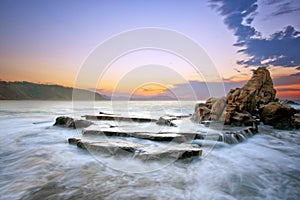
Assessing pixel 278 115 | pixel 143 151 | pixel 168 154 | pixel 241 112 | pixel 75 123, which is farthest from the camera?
pixel 278 115

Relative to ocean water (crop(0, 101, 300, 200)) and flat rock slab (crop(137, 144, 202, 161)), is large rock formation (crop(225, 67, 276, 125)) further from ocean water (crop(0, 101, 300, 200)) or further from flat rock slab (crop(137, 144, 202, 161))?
flat rock slab (crop(137, 144, 202, 161))

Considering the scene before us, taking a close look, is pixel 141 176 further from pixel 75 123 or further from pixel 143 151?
pixel 75 123

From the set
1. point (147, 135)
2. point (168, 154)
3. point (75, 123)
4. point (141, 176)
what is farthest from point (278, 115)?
point (75, 123)

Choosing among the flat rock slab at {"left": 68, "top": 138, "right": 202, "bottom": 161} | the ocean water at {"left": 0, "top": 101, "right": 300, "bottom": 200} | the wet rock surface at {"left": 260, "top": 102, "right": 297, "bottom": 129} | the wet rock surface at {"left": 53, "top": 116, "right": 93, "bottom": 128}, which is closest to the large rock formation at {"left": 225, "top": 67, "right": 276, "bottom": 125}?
the wet rock surface at {"left": 260, "top": 102, "right": 297, "bottom": 129}

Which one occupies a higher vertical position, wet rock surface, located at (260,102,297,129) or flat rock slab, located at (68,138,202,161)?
wet rock surface, located at (260,102,297,129)

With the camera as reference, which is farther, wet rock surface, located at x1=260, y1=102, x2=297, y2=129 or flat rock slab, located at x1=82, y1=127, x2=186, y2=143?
wet rock surface, located at x1=260, y1=102, x2=297, y2=129

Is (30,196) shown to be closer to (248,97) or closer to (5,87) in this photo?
(248,97)

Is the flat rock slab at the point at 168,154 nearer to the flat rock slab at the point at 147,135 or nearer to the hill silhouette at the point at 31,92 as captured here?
the flat rock slab at the point at 147,135

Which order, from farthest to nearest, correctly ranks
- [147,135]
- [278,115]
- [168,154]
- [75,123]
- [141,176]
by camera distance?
[278,115], [75,123], [147,135], [168,154], [141,176]

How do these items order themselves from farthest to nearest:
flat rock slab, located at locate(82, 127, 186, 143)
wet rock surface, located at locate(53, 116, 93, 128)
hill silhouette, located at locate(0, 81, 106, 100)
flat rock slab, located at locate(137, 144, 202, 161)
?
hill silhouette, located at locate(0, 81, 106, 100), wet rock surface, located at locate(53, 116, 93, 128), flat rock slab, located at locate(82, 127, 186, 143), flat rock slab, located at locate(137, 144, 202, 161)

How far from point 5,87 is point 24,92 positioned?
1294 cm

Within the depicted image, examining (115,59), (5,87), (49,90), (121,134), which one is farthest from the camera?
(49,90)

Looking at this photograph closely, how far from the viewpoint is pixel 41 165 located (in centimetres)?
400

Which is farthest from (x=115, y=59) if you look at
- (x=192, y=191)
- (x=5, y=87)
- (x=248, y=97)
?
(x=5, y=87)
